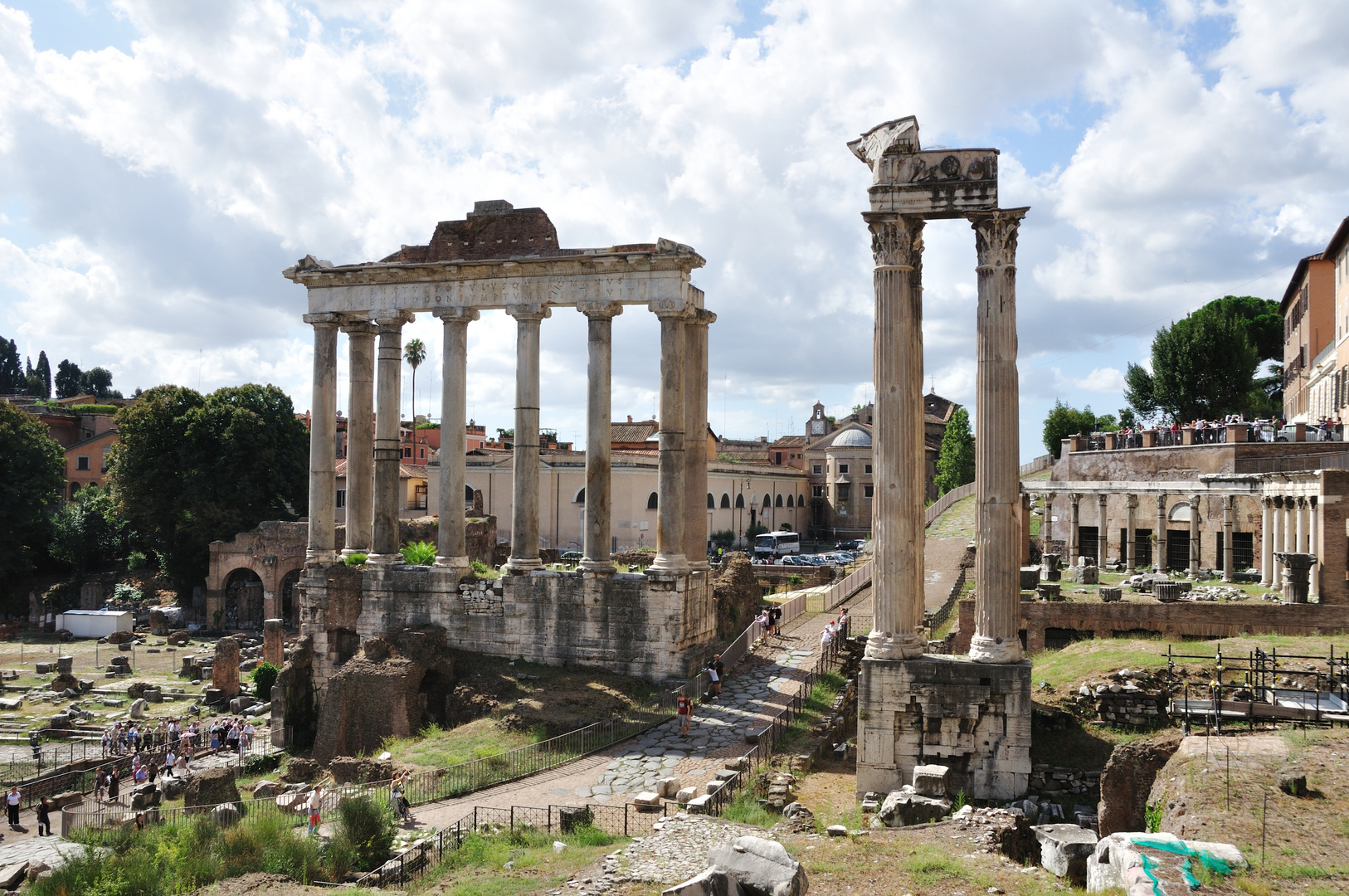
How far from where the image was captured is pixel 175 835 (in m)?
14.2

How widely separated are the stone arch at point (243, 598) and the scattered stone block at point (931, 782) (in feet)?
134

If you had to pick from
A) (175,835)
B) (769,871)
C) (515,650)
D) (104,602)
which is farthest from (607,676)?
(104,602)

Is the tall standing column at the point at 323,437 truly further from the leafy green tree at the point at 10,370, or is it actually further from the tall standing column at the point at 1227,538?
the leafy green tree at the point at 10,370

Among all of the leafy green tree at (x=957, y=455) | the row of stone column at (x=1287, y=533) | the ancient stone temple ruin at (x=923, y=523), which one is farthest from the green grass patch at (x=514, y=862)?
the leafy green tree at (x=957, y=455)

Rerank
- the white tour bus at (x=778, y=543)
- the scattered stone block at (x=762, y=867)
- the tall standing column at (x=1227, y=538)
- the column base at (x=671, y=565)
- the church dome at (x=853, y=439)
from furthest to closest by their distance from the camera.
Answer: the church dome at (x=853, y=439) < the white tour bus at (x=778, y=543) < the tall standing column at (x=1227, y=538) < the column base at (x=671, y=565) < the scattered stone block at (x=762, y=867)

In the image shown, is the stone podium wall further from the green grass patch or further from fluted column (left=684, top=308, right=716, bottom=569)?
the green grass patch

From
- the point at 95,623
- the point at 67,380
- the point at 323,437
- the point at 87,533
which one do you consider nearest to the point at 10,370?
the point at 67,380

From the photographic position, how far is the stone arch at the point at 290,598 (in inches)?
1790

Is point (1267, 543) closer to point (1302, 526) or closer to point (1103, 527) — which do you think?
point (1302, 526)

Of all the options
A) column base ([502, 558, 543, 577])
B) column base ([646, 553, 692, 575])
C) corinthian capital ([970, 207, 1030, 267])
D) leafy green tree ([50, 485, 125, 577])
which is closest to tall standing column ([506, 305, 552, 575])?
column base ([502, 558, 543, 577])

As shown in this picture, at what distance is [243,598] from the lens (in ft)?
157

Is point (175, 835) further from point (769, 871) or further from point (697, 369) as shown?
point (697, 369)

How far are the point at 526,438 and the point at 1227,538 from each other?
71.0 ft

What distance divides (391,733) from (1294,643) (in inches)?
714
